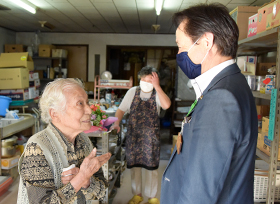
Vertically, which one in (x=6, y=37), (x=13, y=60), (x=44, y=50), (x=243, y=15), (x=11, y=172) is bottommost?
(x=11, y=172)

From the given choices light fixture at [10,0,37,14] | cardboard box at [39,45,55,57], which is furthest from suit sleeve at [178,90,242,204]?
cardboard box at [39,45,55,57]

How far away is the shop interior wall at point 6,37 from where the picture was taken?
6875mm

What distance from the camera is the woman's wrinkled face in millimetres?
1428

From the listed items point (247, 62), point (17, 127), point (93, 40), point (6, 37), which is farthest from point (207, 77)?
point (6, 37)

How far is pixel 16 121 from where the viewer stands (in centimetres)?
352

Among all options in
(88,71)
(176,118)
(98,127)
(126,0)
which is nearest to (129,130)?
(98,127)

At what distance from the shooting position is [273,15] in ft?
5.29

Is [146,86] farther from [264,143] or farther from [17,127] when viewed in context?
[17,127]

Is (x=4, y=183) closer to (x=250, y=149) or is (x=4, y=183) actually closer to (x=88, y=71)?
(x=250, y=149)

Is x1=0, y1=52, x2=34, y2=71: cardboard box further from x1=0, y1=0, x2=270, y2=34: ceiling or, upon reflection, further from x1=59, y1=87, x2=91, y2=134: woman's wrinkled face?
x1=59, y1=87, x2=91, y2=134: woman's wrinkled face

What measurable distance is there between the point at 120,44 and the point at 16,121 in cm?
472

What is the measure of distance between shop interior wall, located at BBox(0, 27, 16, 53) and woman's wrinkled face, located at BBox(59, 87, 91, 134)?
6732 mm

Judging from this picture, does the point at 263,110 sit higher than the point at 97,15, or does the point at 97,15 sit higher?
the point at 97,15

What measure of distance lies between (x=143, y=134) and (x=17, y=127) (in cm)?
203
